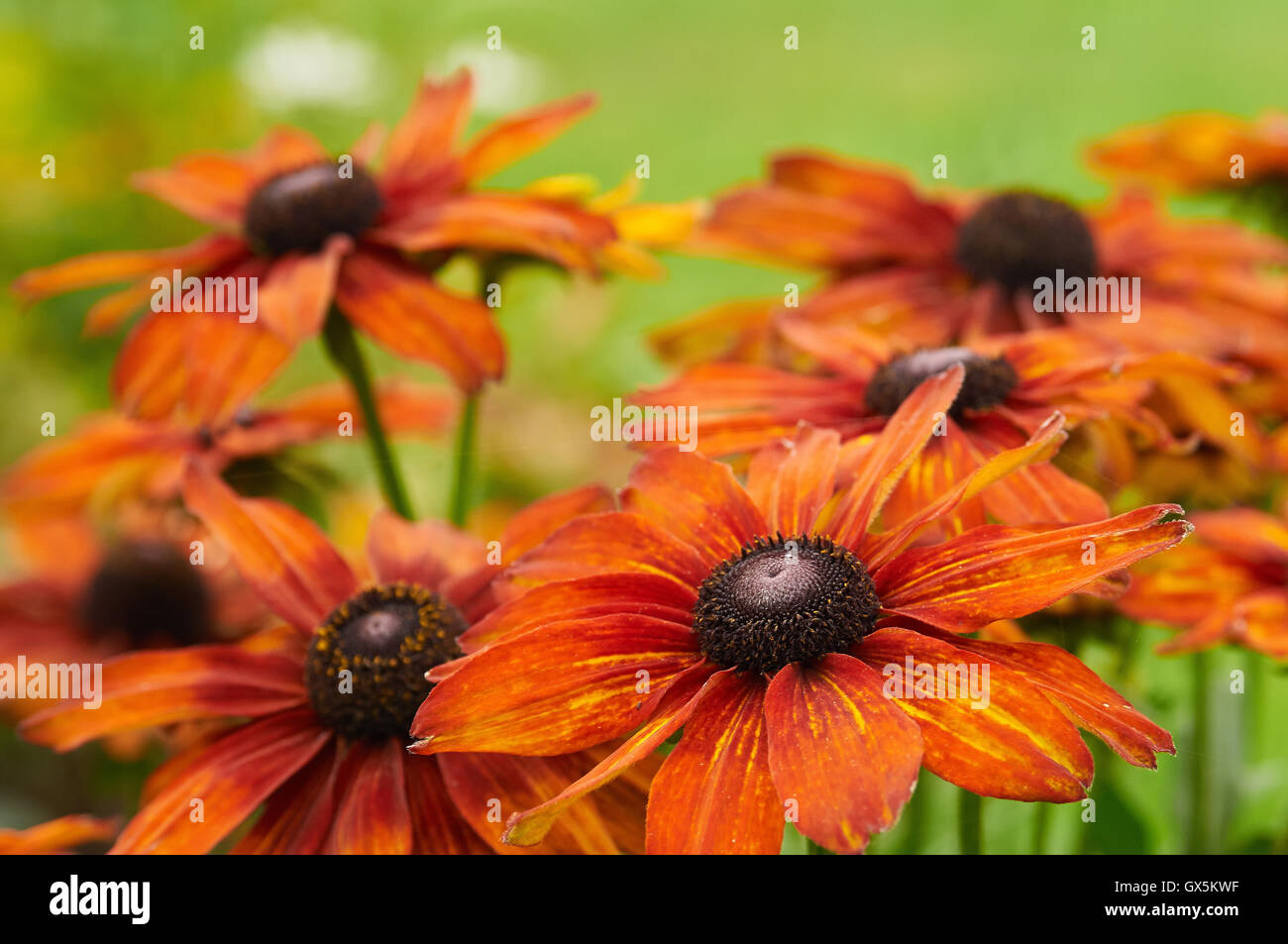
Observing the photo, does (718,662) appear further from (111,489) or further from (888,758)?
(111,489)

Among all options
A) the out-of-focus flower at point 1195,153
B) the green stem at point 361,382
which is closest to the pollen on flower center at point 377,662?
the green stem at point 361,382

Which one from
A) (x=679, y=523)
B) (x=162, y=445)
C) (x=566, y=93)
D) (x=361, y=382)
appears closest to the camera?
(x=679, y=523)

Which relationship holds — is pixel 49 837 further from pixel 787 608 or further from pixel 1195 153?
pixel 1195 153

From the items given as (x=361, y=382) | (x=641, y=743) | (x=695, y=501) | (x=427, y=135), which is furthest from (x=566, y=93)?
(x=641, y=743)

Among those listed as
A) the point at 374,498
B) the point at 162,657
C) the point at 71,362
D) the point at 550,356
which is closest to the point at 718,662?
the point at 162,657

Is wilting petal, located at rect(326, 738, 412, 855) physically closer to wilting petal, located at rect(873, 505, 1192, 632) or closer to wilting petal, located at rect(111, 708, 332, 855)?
wilting petal, located at rect(111, 708, 332, 855)

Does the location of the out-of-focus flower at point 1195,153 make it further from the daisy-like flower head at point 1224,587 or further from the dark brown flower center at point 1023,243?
the daisy-like flower head at point 1224,587
